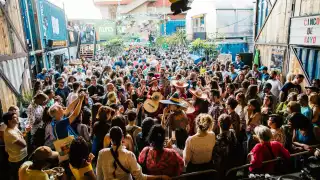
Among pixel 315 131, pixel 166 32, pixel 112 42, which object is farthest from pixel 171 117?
pixel 166 32

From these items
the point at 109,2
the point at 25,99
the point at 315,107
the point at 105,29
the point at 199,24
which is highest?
the point at 109,2

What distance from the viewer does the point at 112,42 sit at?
2214 centimetres

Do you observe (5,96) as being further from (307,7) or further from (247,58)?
(247,58)

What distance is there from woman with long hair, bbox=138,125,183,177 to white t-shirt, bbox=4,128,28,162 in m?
2.27

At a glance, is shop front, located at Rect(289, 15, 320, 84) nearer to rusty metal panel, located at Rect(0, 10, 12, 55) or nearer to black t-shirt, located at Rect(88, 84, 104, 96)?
black t-shirt, located at Rect(88, 84, 104, 96)

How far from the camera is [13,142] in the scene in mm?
3865

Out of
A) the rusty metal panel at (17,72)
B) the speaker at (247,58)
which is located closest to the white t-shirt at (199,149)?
the rusty metal panel at (17,72)

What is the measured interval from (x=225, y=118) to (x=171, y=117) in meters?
1.15

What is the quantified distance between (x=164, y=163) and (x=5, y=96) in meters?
6.22

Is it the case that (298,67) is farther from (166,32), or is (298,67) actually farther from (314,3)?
(166,32)

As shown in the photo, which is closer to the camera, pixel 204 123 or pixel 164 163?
pixel 164 163

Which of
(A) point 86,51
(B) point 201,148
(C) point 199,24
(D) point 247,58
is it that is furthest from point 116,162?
(A) point 86,51

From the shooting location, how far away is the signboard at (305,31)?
24.5 feet

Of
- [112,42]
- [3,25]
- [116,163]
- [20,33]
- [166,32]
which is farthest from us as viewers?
A: [166,32]
